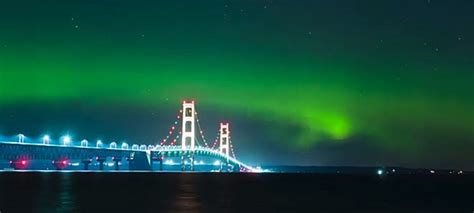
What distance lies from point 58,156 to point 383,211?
9933 cm

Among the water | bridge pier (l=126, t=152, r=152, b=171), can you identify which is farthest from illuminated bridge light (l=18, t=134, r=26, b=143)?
the water

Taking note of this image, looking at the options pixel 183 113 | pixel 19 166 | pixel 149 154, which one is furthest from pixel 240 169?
pixel 19 166

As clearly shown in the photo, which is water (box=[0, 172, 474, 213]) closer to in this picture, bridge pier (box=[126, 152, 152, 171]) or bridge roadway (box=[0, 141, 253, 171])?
bridge roadway (box=[0, 141, 253, 171])

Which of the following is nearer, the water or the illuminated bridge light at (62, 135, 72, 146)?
the water

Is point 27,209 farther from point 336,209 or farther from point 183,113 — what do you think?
point 183,113

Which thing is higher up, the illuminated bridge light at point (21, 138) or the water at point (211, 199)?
the illuminated bridge light at point (21, 138)

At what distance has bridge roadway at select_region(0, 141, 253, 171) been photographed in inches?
4658

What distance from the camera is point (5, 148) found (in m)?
116

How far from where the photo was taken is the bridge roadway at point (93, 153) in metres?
118

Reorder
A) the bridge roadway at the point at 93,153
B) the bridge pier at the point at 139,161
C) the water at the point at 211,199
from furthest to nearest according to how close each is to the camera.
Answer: the bridge pier at the point at 139,161 < the bridge roadway at the point at 93,153 < the water at the point at 211,199

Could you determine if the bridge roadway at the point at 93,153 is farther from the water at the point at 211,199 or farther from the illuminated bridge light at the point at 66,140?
the water at the point at 211,199

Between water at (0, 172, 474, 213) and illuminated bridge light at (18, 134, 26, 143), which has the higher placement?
illuminated bridge light at (18, 134, 26, 143)

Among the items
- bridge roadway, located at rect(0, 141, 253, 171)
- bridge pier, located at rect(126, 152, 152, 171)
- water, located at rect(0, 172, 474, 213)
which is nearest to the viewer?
water, located at rect(0, 172, 474, 213)

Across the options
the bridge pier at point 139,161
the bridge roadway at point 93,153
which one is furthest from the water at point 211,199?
the bridge pier at point 139,161
